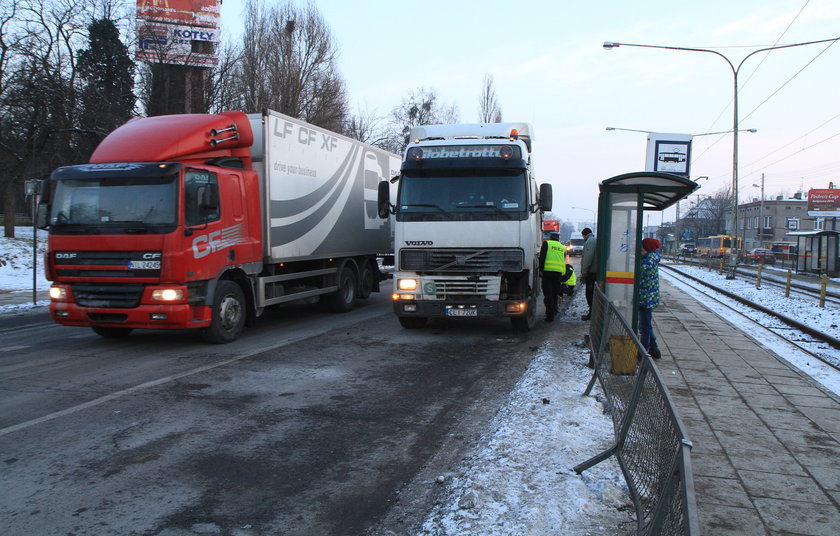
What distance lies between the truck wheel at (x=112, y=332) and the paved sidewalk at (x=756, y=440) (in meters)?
8.16

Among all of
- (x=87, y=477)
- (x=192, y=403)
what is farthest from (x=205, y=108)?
(x=87, y=477)

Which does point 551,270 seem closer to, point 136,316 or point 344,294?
point 344,294

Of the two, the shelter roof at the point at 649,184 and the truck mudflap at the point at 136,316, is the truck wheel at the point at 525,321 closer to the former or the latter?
the shelter roof at the point at 649,184

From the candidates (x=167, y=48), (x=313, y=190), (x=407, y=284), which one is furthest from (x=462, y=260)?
(x=167, y=48)

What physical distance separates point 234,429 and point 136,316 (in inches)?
147

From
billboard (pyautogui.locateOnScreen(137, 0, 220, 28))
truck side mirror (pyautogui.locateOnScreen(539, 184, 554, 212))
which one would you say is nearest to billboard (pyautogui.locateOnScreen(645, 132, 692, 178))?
truck side mirror (pyautogui.locateOnScreen(539, 184, 554, 212))

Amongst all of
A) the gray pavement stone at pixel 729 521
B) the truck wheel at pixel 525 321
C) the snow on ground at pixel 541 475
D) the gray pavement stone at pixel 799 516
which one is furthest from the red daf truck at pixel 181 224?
the gray pavement stone at pixel 799 516

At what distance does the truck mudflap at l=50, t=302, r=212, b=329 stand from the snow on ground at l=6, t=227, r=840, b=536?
4.63 m

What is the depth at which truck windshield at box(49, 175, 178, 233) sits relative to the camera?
8.14 meters

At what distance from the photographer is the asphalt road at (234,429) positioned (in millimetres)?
3764

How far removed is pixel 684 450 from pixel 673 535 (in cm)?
31

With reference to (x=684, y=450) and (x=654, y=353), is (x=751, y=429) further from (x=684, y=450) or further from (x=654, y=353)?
(x=684, y=450)

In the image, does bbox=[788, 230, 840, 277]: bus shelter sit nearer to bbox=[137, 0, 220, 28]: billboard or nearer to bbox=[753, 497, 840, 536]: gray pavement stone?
bbox=[753, 497, 840, 536]: gray pavement stone

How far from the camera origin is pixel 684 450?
2275mm
